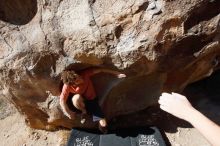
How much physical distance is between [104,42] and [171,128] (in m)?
1.44

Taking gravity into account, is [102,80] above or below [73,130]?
above

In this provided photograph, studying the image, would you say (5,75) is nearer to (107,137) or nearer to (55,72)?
(55,72)

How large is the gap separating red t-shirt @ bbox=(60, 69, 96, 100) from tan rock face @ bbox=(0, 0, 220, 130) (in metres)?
Answer: 0.09

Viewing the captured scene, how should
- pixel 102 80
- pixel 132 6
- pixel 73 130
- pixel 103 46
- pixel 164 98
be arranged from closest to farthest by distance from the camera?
pixel 164 98 → pixel 132 6 → pixel 103 46 → pixel 102 80 → pixel 73 130

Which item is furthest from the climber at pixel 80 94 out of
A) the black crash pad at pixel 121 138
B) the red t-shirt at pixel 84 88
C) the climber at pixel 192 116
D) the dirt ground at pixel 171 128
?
the climber at pixel 192 116

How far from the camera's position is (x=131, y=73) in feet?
12.3

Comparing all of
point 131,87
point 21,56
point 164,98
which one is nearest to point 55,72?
point 21,56

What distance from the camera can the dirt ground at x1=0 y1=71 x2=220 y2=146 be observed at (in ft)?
13.8

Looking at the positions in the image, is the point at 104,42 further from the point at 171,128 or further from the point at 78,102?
the point at 171,128

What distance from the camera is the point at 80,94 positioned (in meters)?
3.87

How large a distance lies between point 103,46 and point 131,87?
0.85 metres

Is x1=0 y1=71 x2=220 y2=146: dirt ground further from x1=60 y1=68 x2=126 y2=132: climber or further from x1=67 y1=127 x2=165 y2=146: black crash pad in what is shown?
x1=60 y1=68 x2=126 y2=132: climber

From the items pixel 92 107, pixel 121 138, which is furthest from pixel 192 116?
pixel 121 138

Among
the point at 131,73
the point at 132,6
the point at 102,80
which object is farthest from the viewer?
the point at 102,80
